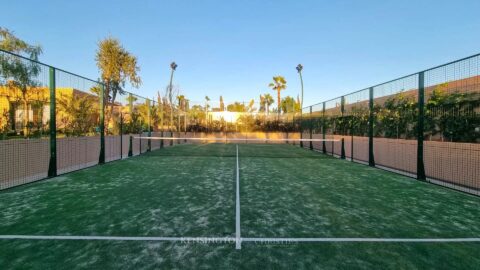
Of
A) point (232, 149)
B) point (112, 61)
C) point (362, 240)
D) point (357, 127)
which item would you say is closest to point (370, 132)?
point (357, 127)

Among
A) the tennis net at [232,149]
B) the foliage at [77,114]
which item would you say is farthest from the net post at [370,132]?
the foliage at [77,114]

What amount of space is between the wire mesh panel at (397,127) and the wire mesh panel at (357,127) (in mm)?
594

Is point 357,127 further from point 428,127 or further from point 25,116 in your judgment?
point 25,116

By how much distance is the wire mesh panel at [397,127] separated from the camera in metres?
7.73

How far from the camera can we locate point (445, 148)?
660cm

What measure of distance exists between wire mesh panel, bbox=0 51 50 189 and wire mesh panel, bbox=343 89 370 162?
10.7 meters

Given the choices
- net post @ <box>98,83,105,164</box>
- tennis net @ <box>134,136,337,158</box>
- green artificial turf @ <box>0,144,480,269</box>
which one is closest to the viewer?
green artificial turf @ <box>0,144,480,269</box>

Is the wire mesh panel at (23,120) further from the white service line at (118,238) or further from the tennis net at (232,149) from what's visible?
the tennis net at (232,149)

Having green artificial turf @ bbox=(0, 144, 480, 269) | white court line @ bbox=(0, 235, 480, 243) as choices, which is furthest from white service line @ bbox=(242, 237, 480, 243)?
green artificial turf @ bbox=(0, 144, 480, 269)

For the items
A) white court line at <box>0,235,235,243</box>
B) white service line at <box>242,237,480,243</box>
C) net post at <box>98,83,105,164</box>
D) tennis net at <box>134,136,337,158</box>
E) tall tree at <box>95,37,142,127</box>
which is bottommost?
white service line at <box>242,237,480,243</box>

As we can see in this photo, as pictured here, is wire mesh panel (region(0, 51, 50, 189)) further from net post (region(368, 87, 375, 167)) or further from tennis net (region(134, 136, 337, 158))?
net post (region(368, 87, 375, 167))

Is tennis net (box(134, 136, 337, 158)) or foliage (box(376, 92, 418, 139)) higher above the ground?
foliage (box(376, 92, 418, 139))

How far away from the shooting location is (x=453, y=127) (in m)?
6.41

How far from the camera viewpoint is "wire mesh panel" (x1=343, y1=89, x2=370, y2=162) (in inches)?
406
